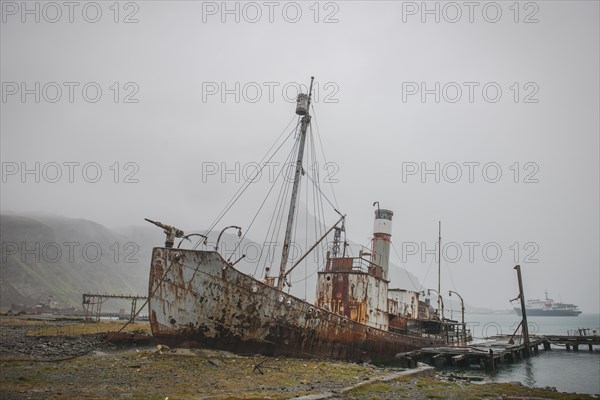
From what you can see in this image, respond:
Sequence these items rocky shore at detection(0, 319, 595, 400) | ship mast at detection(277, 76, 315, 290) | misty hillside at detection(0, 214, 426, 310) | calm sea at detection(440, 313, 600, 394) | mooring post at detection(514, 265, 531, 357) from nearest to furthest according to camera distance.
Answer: rocky shore at detection(0, 319, 595, 400) < ship mast at detection(277, 76, 315, 290) < calm sea at detection(440, 313, 600, 394) < mooring post at detection(514, 265, 531, 357) < misty hillside at detection(0, 214, 426, 310)

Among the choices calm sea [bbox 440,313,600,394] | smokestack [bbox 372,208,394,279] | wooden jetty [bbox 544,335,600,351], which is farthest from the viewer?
wooden jetty [bbox 544,335,600,351]

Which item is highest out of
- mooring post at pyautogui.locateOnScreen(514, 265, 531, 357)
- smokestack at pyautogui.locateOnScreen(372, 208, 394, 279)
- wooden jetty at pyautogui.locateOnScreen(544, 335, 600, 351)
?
smokestack at pyautogui.locateOnScreen(372, 208, 394, 279)

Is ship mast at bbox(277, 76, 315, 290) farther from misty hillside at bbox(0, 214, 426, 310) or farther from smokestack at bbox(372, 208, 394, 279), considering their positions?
misty hillside at bbox(0, 214, 426, 310)

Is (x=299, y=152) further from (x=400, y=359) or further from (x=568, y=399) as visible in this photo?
(x=568, y=399)

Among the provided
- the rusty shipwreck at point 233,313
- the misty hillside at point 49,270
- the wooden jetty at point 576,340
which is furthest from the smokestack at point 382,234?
the misty hillside at point 49,270

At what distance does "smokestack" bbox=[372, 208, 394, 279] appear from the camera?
2705cm

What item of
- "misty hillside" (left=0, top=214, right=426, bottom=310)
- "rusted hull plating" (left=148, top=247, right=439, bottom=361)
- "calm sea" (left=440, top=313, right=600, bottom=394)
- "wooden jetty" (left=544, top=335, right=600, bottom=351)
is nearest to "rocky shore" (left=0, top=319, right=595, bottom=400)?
"rusted hull plating" (left=148, top=247, right=439, bottom=361)

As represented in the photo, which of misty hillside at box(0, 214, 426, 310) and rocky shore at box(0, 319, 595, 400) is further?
misty hillside at box(0, 214, 426, 310)

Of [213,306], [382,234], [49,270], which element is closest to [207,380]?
[213,306]

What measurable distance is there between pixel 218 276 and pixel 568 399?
1283 cm

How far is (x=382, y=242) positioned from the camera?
2755 cm

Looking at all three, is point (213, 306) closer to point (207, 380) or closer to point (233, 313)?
point (233, 313)

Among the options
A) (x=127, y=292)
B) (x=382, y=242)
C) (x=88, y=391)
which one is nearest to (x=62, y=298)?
(x=127, y=292)

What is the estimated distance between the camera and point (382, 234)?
27.8m
